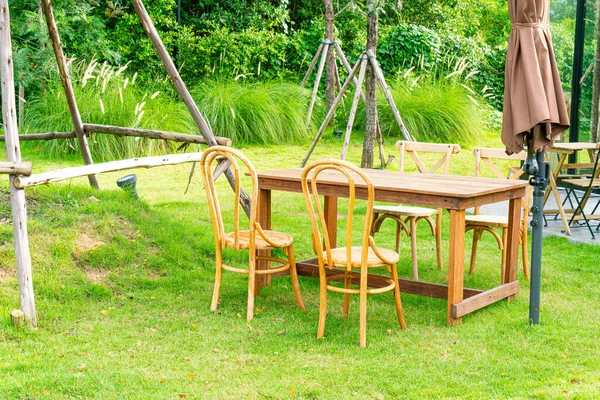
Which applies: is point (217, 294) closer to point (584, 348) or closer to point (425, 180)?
point (425, 180)

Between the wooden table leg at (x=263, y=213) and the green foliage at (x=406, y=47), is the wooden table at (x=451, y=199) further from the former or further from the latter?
the green foliage at (x=406, y=47)

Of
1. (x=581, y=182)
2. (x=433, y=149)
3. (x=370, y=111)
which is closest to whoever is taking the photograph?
(x=433, y=149)

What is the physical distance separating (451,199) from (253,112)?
7.93 meters

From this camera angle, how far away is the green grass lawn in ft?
12.8

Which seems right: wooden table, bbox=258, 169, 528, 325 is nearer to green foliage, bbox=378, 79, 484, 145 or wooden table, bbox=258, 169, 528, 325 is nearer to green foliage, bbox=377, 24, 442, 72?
green foliage, bbox=378, 79, 484, 145

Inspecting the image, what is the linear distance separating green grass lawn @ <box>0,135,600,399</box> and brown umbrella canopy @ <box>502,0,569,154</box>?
1179 millimetres

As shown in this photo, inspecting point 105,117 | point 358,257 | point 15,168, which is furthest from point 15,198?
point 105,117

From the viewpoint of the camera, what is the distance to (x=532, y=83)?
460 cm

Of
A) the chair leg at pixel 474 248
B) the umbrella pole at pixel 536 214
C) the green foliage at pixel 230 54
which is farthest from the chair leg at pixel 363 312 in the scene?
the green foliage at pixel 230 54

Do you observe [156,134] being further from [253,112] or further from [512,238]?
[253,112]

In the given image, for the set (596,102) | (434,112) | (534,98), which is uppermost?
(534,98)

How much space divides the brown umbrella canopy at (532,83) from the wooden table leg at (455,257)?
1.78ft

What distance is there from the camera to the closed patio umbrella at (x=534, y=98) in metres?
4.61

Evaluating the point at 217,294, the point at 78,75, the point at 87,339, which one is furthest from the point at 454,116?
the point at 87,339
